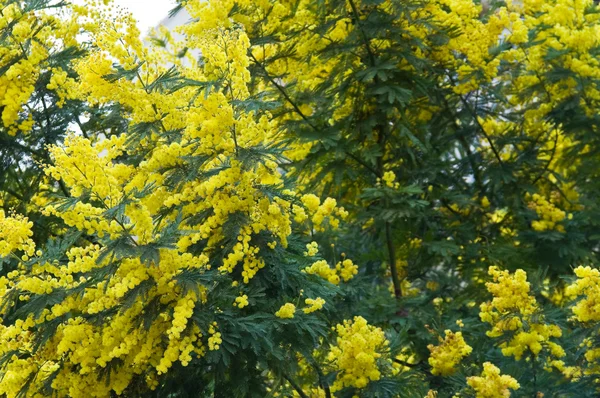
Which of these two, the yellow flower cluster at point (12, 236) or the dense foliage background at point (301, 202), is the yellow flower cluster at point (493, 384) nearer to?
the dense foliage background at point (301, 202)

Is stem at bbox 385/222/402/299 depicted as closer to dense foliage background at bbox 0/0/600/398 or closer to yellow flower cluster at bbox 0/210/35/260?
dense foliage background at bbox 0/0/600/398

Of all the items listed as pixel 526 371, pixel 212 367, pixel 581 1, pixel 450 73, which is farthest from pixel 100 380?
pixel 581 1

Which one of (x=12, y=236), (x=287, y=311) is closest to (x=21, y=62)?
(x=12, y=236)

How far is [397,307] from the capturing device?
20.2 feet

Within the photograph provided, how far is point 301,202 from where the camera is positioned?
4797mm

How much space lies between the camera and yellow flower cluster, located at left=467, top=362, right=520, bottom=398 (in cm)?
410

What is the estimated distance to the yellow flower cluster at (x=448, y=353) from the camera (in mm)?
4953

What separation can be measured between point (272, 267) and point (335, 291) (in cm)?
43

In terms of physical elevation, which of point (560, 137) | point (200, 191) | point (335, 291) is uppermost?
point (560, 137)

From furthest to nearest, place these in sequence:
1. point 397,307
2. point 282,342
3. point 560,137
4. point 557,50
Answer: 1. point 560,137
2. point 557,50
3. point 397,307
4. point 282,342

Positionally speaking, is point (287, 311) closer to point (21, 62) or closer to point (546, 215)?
point (21, 62)

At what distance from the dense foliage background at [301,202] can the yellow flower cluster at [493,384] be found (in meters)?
0.02

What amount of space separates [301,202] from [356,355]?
3.04ft

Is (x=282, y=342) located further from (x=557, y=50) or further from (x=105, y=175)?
(x=557, y=50)
